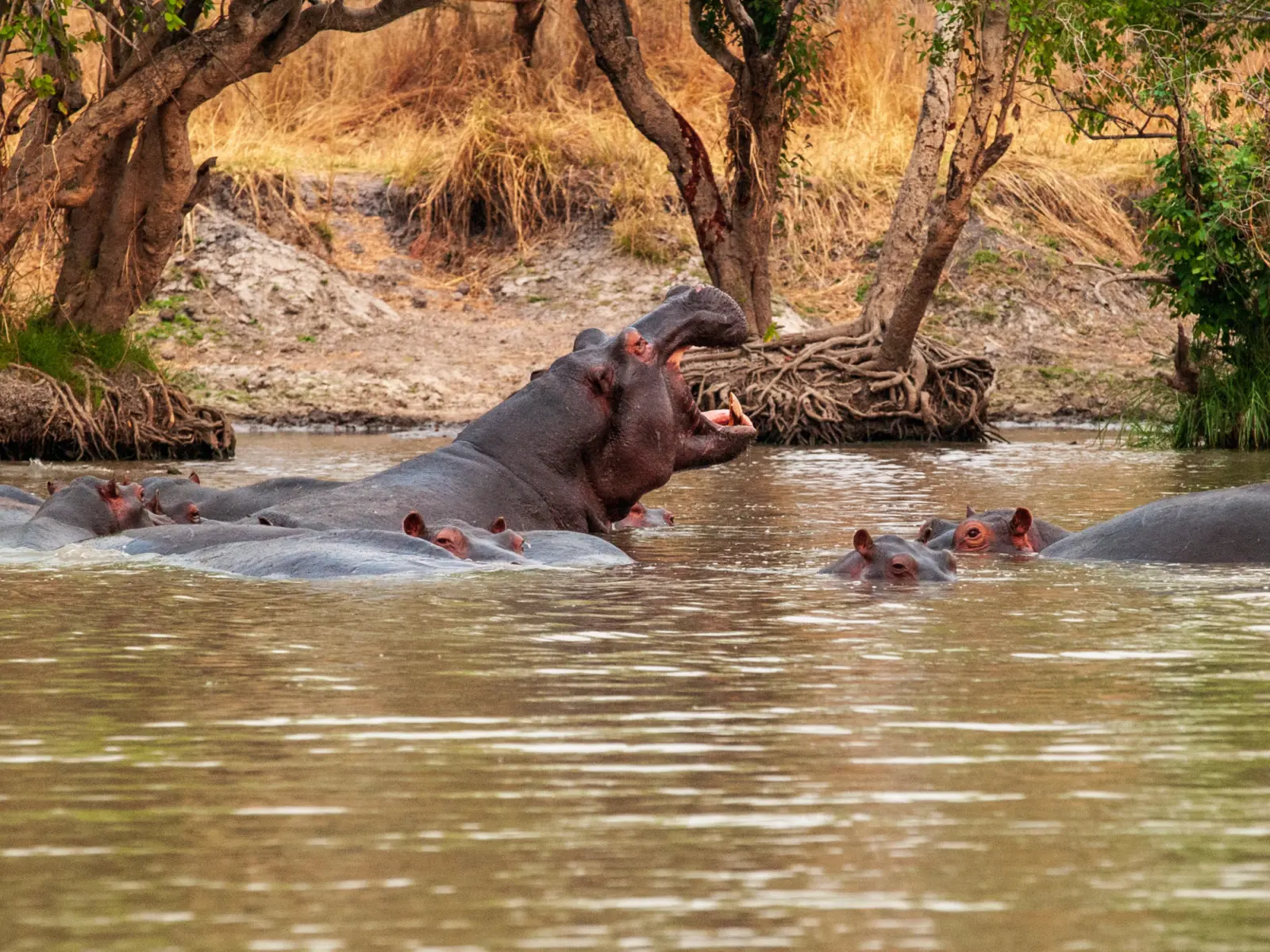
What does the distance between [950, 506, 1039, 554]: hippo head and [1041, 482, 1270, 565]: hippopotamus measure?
4.7 inches

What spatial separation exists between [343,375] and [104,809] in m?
15.6

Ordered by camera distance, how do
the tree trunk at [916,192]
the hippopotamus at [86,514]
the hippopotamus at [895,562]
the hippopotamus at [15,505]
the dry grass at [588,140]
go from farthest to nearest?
1. the dry grass at [588,140]
2. the tree trunk at [916,192]
3. the hippopotamus at [15,505]
4. the hippopotamus at [86,514]
5. the hippopotamus at [895,562]

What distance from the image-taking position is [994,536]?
7898mm

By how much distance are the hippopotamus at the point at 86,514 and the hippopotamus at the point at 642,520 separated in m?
2.04

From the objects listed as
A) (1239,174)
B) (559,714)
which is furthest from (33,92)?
(559,714)

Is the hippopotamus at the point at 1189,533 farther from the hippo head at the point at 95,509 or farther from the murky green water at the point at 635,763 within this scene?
the hippo head at the point at 95,509

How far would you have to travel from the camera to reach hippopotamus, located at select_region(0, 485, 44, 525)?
27.6 ft

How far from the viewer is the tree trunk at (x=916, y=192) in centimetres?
1633

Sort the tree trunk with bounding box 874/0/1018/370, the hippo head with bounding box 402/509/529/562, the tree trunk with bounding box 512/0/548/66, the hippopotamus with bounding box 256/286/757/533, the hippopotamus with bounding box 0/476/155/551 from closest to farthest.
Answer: the hippo head with bounding box 402/509/529/562
the hippopotamus with bounding box 0/476/155/551
the hippopotamus with bounding box 256/286/757/533
the tree trunk with bounding box 874/0/1018/370
the tree trunk with bounding box 512/0/548/66

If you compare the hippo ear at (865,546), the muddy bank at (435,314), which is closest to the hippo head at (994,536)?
the hippo ear at (865,546)

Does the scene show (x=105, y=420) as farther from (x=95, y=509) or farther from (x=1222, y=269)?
(x=1222, y=269)

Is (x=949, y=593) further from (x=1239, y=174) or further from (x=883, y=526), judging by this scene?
(x=1239, y=174)

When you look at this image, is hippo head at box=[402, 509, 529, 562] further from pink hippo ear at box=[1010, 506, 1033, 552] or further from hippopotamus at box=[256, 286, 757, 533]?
pink hippo ear at box=[1010, 506, 1033, 552]

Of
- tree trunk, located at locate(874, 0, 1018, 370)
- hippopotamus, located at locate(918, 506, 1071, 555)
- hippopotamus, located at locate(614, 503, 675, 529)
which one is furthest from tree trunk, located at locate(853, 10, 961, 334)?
hippopotamus, located at locate(918, 506, 1071, 555)
